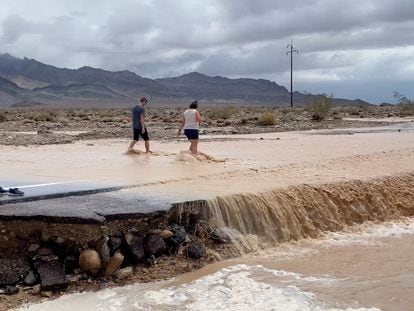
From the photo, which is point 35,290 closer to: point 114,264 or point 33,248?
point 33,248

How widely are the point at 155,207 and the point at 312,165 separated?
23.2 feet

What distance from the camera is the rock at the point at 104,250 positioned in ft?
27.8

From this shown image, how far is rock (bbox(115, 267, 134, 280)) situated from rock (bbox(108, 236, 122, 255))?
0.27 m

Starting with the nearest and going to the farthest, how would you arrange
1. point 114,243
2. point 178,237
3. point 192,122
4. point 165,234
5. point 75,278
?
1. point 75,278
2. point 114,243
3. point 165,234
4. point 178,237
5. point 192,122

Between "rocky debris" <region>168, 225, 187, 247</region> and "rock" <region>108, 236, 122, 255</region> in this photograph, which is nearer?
"rock" <region>108, 236, 122, 255</region>

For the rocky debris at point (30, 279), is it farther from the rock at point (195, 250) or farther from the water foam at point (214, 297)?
the rock at point (195, 250)

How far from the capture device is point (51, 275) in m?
8.09

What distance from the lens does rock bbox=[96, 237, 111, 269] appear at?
27.8 feet

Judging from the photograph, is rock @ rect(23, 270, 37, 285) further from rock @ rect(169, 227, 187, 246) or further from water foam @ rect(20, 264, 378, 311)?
rock @ rect(169, 227, 187, 246)

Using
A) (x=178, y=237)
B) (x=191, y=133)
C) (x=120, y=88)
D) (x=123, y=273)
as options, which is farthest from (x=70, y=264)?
(x=120, y=88)

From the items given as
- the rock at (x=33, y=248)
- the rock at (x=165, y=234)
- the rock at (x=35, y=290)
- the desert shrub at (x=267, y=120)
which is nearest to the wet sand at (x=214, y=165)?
the rock at (x=165, y=234)

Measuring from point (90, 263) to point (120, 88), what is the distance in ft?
529

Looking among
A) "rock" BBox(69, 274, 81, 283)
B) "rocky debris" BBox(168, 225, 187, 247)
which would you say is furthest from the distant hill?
"rock" BBox(69, 274, 81, 283)

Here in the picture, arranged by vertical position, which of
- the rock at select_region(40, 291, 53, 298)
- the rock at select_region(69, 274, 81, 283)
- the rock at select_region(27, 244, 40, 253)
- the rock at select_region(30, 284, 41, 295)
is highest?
the rock at select_region(27, 244, 40, 253)
